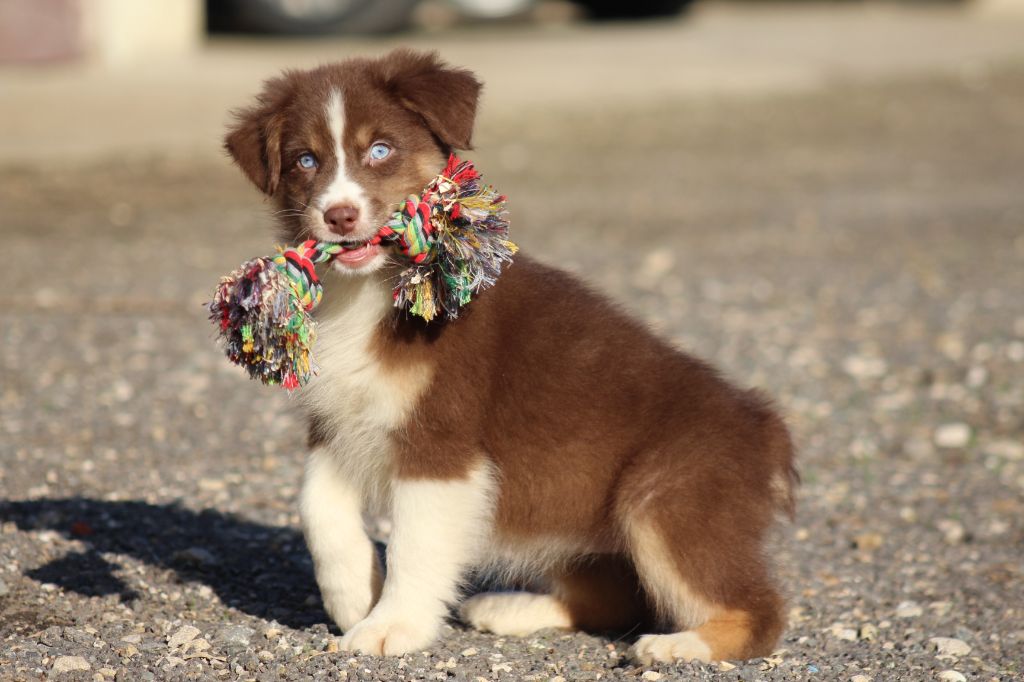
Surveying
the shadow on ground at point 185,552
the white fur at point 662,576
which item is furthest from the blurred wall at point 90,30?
the white fur at point 662,576

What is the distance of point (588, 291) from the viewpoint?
4621mm

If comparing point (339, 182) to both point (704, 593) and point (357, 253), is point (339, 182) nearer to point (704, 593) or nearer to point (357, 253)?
point (357, 253)

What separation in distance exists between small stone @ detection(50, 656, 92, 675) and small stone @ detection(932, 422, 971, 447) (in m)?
4.36

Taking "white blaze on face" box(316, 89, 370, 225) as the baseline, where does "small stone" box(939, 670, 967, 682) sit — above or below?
below

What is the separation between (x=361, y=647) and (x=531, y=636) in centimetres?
67

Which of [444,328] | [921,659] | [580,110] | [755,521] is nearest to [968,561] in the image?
[921,659]

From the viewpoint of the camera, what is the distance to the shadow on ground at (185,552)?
15.7ft

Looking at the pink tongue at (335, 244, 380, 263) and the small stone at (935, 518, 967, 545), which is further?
the small stone at (935, 518, 967, 545)

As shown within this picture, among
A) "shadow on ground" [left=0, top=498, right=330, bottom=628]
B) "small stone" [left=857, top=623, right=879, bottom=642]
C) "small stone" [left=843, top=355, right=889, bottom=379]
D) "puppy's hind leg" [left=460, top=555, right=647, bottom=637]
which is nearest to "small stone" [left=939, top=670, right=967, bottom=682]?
"small stone" [left=857, top=623, right=879, bottom=642]

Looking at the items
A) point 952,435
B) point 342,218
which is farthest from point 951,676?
point 952,435

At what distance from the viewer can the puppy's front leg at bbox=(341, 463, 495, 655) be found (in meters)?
Answer: 4.21

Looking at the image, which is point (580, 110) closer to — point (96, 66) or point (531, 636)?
point (96, 66)

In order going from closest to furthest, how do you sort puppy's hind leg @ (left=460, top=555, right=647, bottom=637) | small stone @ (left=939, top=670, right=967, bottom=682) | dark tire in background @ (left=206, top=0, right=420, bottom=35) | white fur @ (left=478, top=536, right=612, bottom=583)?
small stone @ (left=939, top=670, right=967, bottom=682), white fur @ (left=478, top=536, right=612, bottom=583), puppy's hind leg @ (left=460, top=555, right=647, bottom=637), dark tire in background @ (left=206, top=0, right=420, bottom=35)

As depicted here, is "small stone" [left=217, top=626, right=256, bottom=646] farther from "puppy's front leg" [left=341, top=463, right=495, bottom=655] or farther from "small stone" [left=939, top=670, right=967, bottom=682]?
"small stone" [left=939, top=670, right=967, bottom=682]
